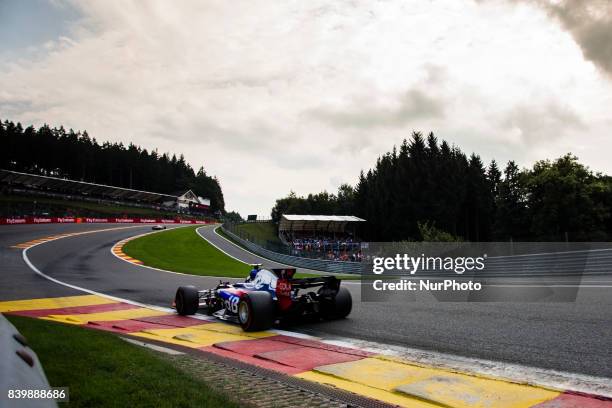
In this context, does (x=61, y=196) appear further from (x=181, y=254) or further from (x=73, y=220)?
(x=181, y=254)

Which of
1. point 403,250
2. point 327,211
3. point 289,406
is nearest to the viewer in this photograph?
point 289,406

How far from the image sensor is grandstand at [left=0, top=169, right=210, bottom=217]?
224 feet

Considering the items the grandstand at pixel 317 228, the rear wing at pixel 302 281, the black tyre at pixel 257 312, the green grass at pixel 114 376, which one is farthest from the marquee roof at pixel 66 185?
the green grass at pixel 114 376

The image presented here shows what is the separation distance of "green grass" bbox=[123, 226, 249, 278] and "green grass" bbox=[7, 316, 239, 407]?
1718cm

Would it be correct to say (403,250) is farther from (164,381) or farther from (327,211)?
(327,211)

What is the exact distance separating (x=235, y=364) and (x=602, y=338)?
5.64 m

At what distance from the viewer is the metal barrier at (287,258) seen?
98.1 feet

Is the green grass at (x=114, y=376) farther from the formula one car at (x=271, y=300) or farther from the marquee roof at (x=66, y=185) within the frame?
the marquee roof at (x=66, y=185)

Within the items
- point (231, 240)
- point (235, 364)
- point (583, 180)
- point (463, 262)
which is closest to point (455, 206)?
point (583, 180)

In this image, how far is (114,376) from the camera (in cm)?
497

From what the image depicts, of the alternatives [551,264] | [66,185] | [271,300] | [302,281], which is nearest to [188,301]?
[271,300]

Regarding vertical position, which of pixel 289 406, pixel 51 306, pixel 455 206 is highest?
pixel 455 206

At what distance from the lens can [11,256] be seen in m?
26.0

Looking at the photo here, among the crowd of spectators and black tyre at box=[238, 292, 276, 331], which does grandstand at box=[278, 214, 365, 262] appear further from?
black tyre at box=[238, 292, 276, 331]
